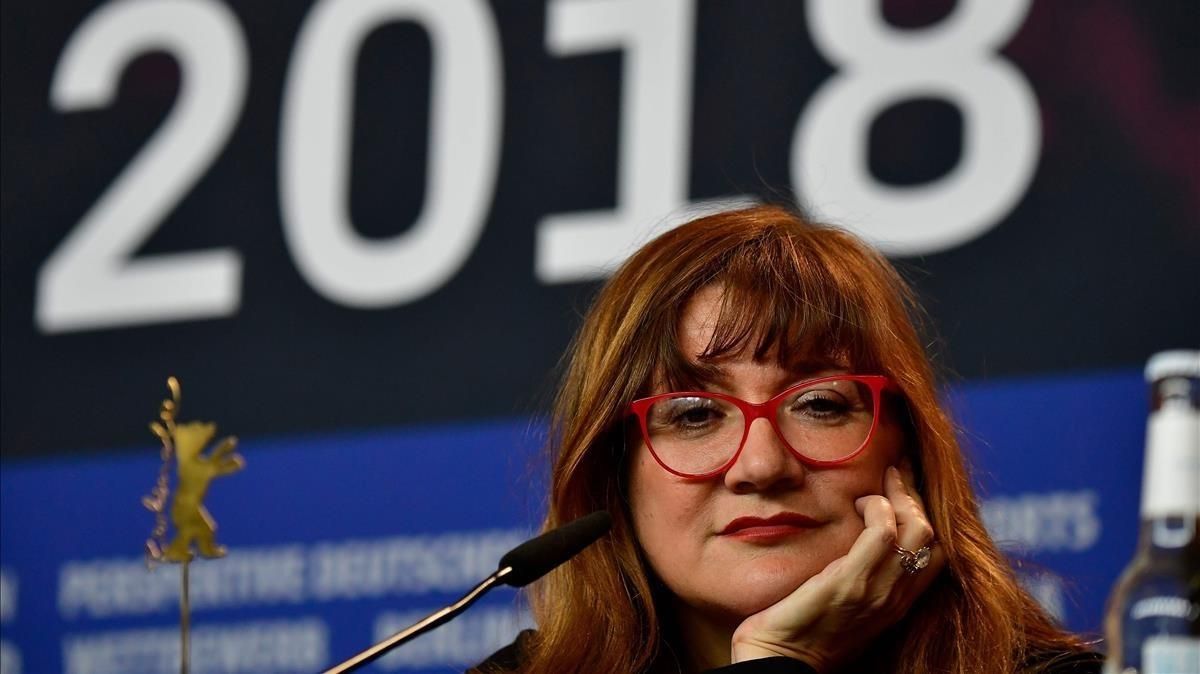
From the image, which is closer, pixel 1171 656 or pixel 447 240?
pixel 1171 656

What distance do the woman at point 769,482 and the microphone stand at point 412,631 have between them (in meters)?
0.28

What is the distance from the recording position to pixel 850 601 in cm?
162

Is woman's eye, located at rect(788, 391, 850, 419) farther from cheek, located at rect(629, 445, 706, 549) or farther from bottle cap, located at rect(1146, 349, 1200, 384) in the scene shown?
bottle cap, located at rect(1146, 349, 1200, 384)

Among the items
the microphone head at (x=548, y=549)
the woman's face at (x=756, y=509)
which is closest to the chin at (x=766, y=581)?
the woman's face at (x=756, y=509)

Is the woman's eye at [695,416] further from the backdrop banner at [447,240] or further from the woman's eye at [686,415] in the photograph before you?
the backdrop banner at [447,240]

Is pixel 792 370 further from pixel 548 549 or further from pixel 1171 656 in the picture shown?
pixel 1171 656

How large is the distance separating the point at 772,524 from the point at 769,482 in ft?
0.14

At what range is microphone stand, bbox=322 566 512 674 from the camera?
1.36 m

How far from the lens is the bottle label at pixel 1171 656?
940 mm

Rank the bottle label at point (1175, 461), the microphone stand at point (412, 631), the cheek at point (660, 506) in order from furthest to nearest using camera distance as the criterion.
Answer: the cheek at point (660, 506) < the microphone stand at point (412, 631) < the bottle label at point (1175, 461)

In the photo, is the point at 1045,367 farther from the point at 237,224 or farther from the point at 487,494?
the point at 237,224

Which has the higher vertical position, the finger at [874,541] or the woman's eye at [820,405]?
the woman's eye at [820,405]

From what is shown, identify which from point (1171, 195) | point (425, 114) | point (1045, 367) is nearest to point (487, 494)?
point (425, 114)

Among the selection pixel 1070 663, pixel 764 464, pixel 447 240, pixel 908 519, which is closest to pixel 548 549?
pixel 764 464
